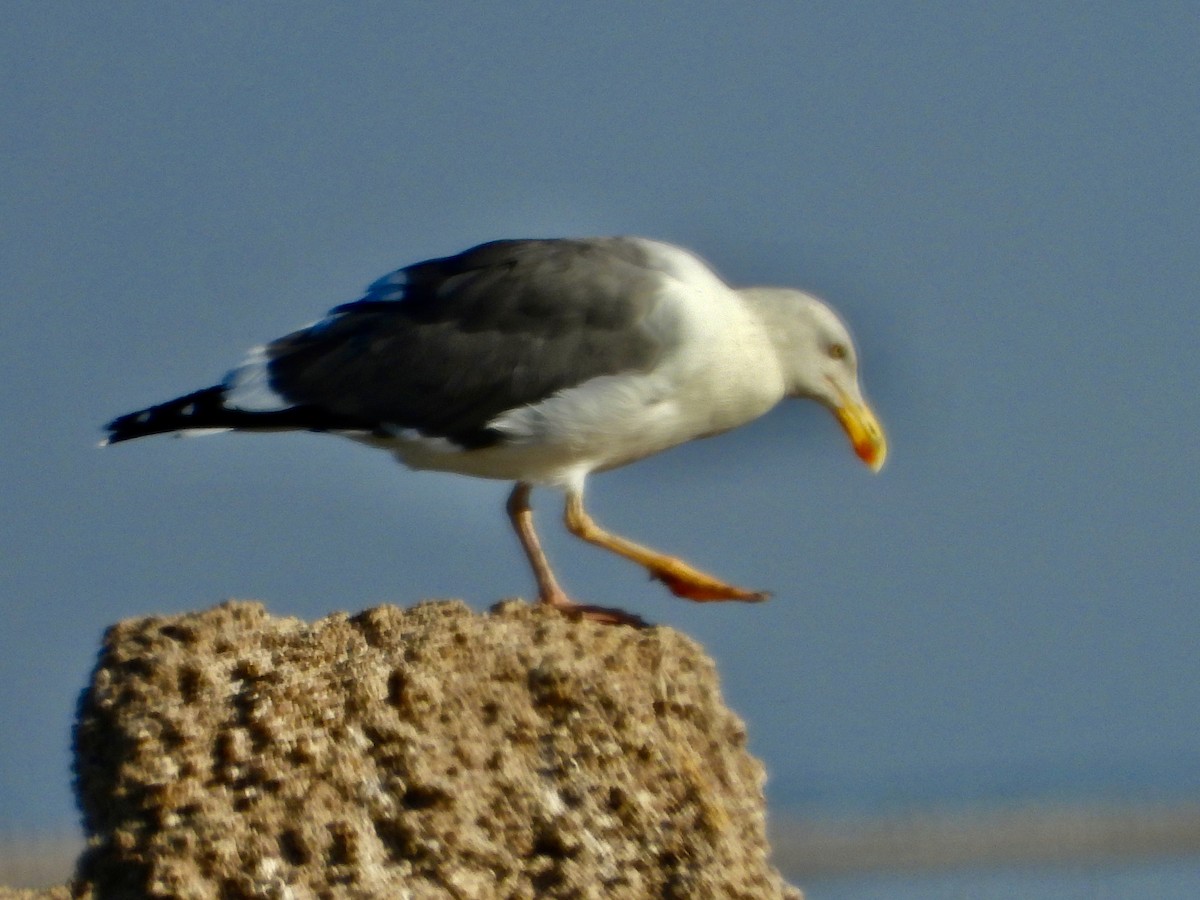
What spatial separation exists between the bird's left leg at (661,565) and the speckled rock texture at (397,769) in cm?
216

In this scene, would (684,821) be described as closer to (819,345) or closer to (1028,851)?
(819,345)

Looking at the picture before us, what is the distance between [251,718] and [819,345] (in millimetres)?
3782

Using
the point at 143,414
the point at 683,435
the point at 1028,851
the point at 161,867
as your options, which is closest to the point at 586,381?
the point at 683,435

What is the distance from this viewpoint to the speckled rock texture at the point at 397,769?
4066mm

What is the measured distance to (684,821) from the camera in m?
4.41

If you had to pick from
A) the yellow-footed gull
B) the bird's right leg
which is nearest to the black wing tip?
the yellow-footed gull

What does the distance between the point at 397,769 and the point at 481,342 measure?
3.24 meters

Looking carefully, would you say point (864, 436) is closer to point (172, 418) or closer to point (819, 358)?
point (819, 358)

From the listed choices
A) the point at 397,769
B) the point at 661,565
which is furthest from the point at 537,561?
the point at 397,769

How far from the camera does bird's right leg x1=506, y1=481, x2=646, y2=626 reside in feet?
19.2

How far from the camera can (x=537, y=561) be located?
6.97 meters

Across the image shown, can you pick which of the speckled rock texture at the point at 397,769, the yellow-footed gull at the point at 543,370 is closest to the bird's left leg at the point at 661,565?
the yellow-footed gull at the point at 543,370

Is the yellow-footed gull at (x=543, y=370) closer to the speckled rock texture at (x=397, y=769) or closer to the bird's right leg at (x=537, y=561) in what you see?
the bird's right leg at (x=537, y=561)

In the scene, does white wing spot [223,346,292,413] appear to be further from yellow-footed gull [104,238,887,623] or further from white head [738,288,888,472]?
white head [738,288,888,472]
